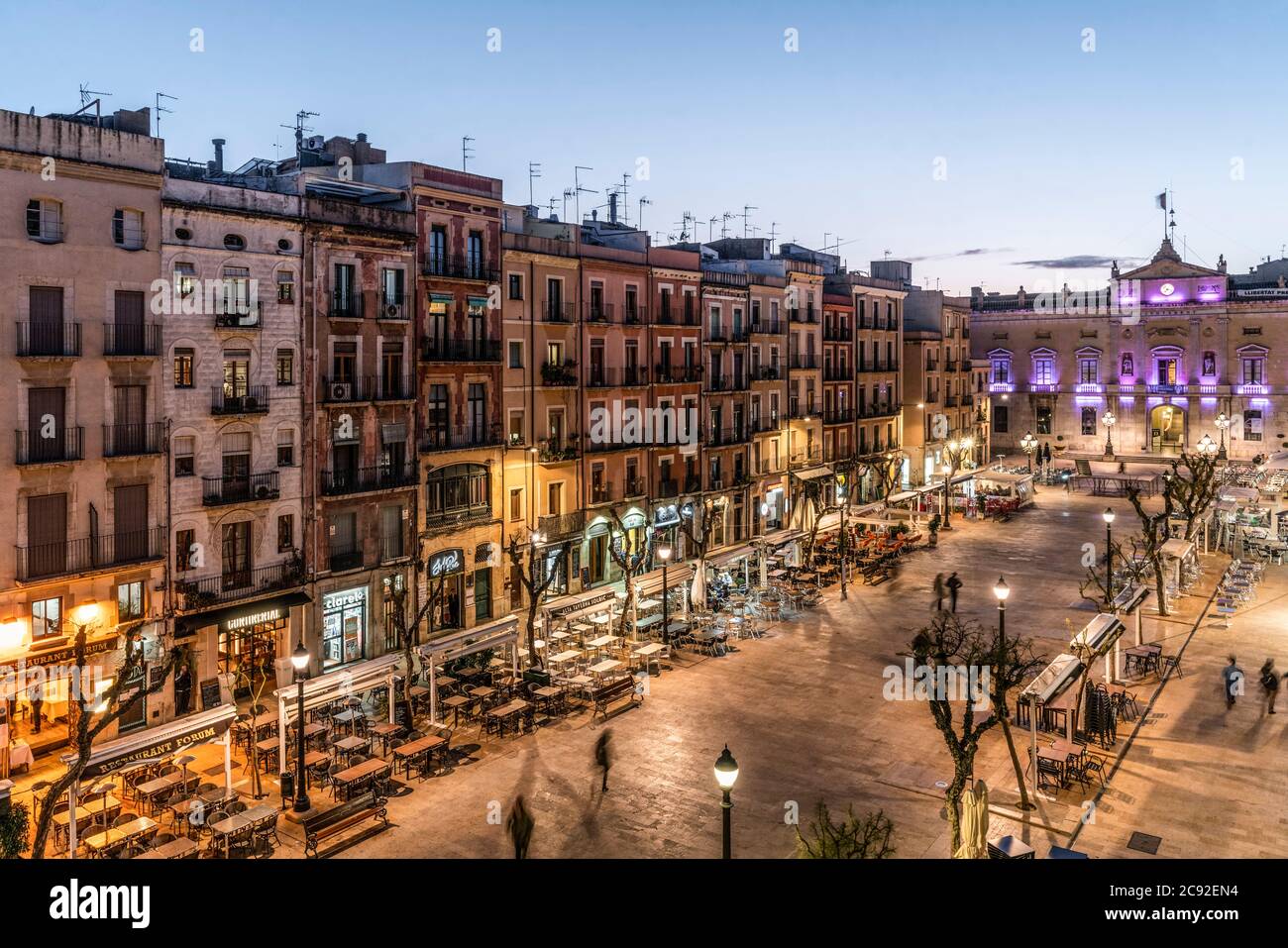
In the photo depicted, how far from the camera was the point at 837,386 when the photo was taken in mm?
62844

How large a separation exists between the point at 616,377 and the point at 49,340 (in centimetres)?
2285

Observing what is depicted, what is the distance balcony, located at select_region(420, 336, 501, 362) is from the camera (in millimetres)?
35062

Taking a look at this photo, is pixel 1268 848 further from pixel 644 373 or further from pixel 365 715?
pixel 644 373

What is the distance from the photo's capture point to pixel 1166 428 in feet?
305

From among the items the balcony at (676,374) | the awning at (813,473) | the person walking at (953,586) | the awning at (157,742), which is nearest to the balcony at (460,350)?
the balcony at (676,374)

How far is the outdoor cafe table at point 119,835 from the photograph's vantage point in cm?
1833

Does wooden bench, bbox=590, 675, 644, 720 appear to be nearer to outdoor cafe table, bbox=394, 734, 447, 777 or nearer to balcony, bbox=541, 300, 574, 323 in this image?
outdoor cafe table, bbox=394, 734, 447, 777

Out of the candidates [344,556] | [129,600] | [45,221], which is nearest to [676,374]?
[344,556]

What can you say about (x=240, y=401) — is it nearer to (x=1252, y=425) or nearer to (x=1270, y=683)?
(x=1270, y=683)

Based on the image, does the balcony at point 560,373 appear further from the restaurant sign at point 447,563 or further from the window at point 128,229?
the window at point 128,229

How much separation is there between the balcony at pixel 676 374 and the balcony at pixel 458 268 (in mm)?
10907

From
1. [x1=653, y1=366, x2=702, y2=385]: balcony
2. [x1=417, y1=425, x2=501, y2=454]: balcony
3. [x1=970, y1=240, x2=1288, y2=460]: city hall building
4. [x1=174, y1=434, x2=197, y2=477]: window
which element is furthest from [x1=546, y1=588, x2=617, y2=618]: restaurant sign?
[x1=970, y1=240, x2=1288, y2=460]: city hall building
